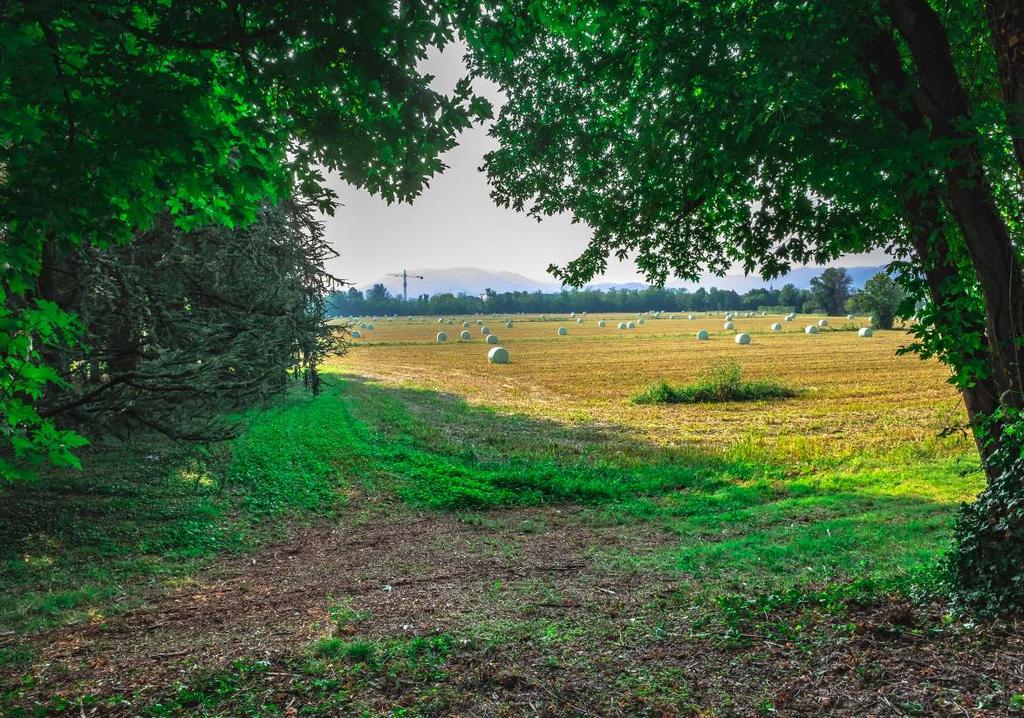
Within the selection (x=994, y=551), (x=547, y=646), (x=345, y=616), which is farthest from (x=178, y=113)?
(x=994, y=551)

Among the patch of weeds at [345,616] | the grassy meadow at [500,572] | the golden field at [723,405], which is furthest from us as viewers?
the golden field at [723,405]

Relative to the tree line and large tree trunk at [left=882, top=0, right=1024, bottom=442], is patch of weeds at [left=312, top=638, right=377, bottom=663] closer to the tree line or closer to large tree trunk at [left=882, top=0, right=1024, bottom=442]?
the tree line

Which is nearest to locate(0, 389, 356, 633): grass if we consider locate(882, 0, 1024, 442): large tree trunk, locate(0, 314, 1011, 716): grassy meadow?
locate(0, 314, 1011, 716): grassy meadow

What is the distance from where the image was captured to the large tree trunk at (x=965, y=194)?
582 cm

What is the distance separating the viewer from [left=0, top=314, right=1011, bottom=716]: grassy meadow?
500 centimetres

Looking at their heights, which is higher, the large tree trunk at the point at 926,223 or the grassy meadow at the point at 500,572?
the large tree trunk at the point at 926,223

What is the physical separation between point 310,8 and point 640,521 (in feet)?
29.3

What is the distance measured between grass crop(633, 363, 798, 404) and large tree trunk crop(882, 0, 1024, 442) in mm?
18768

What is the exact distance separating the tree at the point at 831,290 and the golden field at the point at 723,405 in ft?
189

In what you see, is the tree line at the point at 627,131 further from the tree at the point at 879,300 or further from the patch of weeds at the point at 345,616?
the tree at the point at 879,300

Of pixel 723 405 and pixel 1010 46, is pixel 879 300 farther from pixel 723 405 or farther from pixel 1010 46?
pixel 1010 46

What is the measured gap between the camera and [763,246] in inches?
321

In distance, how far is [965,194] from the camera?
587 cm

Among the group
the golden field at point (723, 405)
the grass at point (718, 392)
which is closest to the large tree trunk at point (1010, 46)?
the golden field at point (723, 405)
